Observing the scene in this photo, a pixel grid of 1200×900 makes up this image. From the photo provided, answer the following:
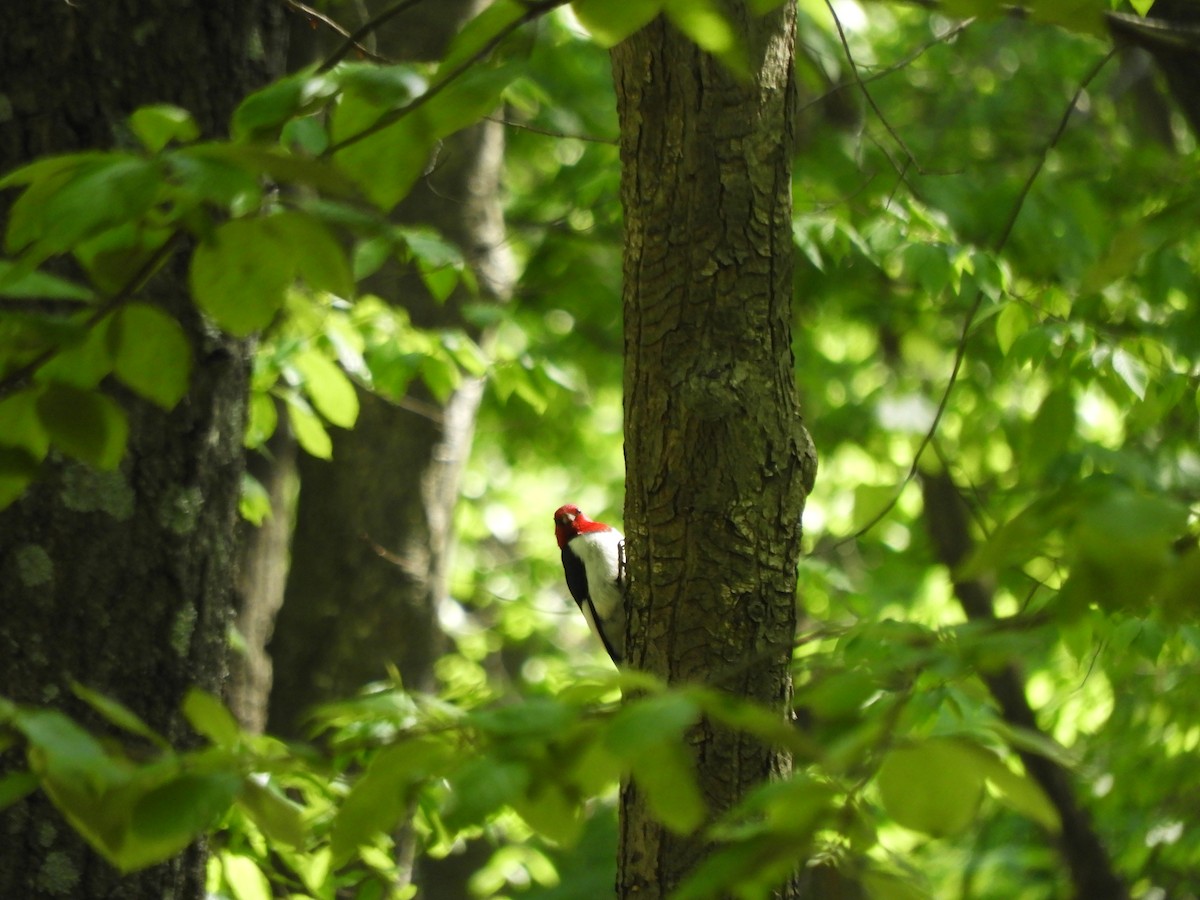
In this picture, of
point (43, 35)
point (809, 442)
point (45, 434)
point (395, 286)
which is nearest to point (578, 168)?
point (395, 286)

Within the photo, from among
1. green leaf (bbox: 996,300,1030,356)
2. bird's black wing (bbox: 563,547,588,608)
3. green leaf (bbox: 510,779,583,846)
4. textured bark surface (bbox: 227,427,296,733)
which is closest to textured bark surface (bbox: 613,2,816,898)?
green leaf (bbox: 510,779,583,846)

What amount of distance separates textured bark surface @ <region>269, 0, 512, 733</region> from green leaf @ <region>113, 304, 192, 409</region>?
3.10 meters

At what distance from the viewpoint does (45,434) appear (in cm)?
91

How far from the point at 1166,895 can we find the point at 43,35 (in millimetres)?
5529

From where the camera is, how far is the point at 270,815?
84 cm

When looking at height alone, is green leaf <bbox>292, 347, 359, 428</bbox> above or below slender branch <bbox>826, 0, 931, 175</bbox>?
below

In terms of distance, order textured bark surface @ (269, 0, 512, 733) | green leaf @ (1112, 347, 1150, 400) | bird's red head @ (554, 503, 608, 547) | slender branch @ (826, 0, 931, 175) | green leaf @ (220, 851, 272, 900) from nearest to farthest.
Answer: slender branch @ (826, 0, 931, 175), green leaf @ (220, 851, 272, 900), green leaf @ (1112, 347, 1150, 400), bird's red head @ (554, 503, 608, 547), textured bark surface @ (269, 0, 512, 733)

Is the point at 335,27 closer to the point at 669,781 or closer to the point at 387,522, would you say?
the point at 669,781

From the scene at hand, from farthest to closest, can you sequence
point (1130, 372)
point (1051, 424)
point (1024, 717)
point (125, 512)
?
1. point (1024, 717)
2. point (1130, 372)
3. point (125, 512)
4. point (1051, 424)

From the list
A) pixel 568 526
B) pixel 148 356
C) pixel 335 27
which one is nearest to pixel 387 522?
pixel 568 526

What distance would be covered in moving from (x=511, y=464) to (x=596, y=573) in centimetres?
340

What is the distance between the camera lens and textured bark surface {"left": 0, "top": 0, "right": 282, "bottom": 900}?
188 cm

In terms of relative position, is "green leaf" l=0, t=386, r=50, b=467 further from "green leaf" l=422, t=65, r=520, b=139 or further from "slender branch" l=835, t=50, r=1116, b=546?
"slender branch" l=835, t=50, r=1116, b=546

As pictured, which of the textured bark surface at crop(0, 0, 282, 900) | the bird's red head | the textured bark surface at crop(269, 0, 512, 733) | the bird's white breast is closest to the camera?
the textured bark surface at crop(0, 0, 282, 900)
